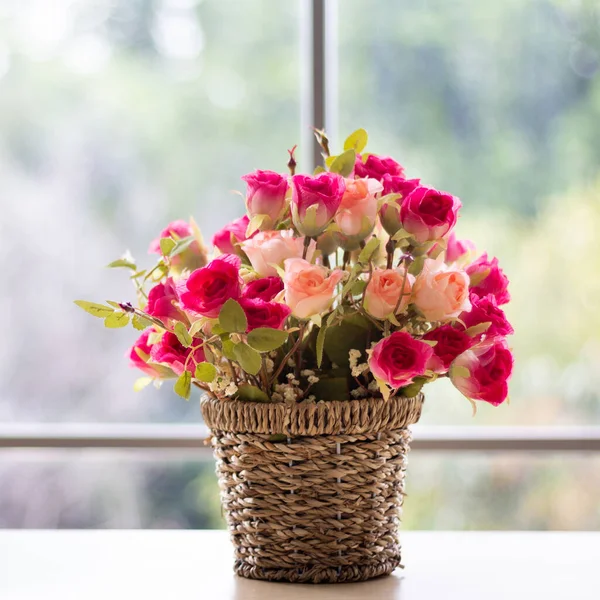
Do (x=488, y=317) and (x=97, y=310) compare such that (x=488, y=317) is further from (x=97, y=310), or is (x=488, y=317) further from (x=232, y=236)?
(x=97, y=310)

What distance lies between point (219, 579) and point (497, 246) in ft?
2.97

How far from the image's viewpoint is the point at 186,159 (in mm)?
1626

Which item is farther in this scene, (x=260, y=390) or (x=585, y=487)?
(x=585, y=487)

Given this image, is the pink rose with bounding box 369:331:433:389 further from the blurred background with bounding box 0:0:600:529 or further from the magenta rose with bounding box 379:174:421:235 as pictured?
the blurred background with bounding box 0:0:600:529

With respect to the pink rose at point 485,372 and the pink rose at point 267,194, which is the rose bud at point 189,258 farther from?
the pink rose at point 485,372

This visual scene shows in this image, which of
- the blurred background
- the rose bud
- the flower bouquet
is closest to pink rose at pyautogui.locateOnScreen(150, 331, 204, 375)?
the flower bouquet

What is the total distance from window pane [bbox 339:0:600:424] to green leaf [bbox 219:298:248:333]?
88cm

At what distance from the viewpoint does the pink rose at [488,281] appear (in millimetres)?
927

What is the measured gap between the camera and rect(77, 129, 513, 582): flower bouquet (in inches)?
32.0

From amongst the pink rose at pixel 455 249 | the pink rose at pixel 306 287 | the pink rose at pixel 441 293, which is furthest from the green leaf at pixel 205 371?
the pink rose at pixel 455 249

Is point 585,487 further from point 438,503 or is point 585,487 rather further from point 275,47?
point 275,47

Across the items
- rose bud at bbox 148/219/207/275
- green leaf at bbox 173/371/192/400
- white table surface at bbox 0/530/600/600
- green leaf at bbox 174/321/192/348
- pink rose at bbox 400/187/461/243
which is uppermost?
pink rose at bbox 400/187/461/243

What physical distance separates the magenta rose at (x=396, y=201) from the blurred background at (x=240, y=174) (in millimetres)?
731

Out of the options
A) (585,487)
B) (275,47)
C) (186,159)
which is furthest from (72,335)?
(585,487)
